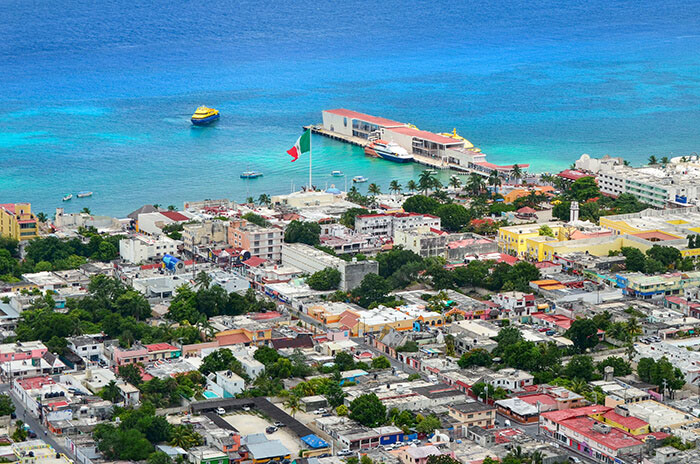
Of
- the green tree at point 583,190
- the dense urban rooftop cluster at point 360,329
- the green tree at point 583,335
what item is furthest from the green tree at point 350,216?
the green tree at point 583,335

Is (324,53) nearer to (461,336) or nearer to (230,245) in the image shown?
(230,245)

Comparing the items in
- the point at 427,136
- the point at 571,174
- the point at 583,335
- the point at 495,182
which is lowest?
the point at 583,335

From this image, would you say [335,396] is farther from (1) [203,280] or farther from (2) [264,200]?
(2) [264,200]

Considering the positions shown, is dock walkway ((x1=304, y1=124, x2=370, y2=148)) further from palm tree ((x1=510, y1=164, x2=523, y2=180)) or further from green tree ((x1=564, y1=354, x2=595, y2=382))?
green tree ((x1=564, y1=354, x2=595, y2=382))

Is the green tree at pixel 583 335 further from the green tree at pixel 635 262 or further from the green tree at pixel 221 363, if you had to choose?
the green tree at pixel 221 363

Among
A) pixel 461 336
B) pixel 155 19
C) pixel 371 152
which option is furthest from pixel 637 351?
pixel 155 19

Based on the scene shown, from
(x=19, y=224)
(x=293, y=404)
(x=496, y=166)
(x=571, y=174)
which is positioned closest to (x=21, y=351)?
(x=293, y=404)
